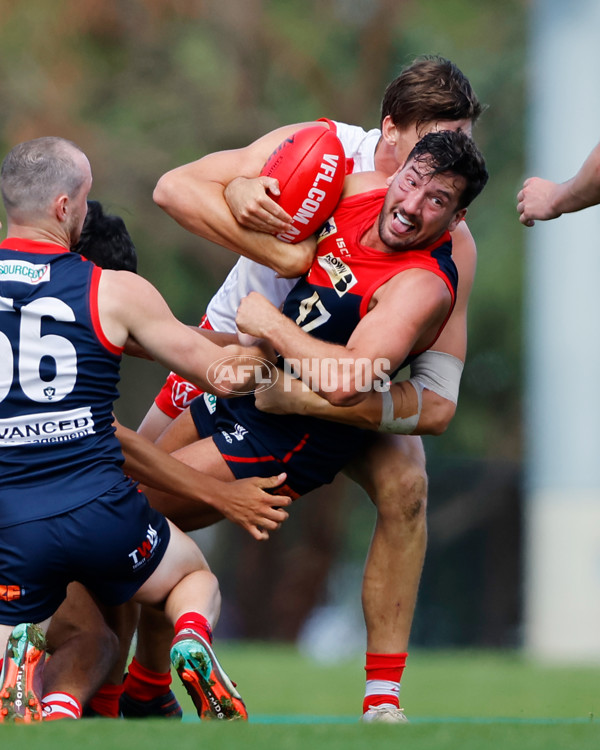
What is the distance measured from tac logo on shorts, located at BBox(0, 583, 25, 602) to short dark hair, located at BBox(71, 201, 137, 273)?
5.07 ft

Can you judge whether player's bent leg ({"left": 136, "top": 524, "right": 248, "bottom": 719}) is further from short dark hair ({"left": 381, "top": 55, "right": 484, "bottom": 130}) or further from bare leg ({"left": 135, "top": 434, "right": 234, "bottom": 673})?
short dark hair ({"left": 381, "top": 55, "right": 484, "bottom": 130})

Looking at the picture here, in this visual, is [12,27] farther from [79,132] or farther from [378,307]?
[378,307]

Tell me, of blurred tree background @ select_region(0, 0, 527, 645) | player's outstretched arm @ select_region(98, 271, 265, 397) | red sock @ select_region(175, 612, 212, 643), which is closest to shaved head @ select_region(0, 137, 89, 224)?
player's outstretched arm @ select_region(98, 271, 265, 397)

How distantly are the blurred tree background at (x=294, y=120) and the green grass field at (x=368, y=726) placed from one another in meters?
1.95

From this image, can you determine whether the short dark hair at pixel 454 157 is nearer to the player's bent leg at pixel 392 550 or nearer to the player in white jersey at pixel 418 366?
the player in white jersey at pixel 418 366

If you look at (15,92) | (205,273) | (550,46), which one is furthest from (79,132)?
(550,46)

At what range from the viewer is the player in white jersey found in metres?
5.36

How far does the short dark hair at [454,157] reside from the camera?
16.4 feet

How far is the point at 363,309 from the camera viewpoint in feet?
16.6

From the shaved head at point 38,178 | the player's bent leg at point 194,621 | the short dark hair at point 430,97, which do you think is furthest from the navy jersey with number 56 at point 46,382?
the short dark hair at point 430,97

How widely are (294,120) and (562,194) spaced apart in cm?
1160

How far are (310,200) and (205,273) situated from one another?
12.0 metres

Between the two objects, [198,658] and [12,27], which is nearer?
[198,658]

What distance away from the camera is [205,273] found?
17.0 m
